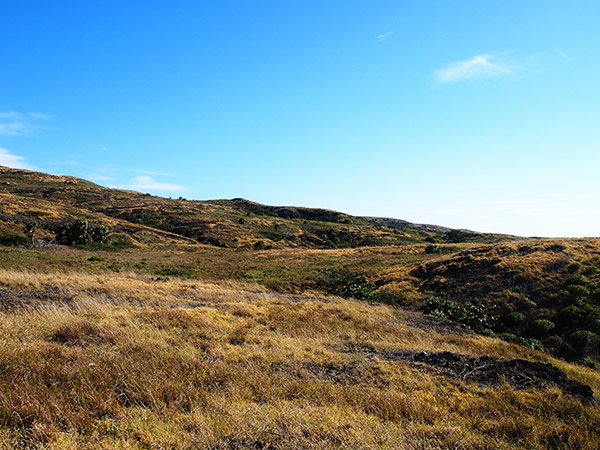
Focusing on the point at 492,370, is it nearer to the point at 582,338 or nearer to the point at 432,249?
the point at 582,338

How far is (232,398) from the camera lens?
162 inches

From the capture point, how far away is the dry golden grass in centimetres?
329

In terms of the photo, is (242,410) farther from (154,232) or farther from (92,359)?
(154,232)

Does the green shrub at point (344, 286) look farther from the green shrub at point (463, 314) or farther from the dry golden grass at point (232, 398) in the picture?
the dry golden grass at point (232, 398)

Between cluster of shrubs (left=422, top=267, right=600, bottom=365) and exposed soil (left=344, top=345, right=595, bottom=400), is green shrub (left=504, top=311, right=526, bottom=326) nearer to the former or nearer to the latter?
cluster of shrubs (left=422, top=267, right=600, bottom=365)

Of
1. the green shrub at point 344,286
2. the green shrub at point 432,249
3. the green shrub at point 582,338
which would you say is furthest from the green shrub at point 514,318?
the green shrub at point 432,249

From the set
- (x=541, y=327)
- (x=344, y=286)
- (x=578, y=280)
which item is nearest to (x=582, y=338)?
(x=541, y=327)

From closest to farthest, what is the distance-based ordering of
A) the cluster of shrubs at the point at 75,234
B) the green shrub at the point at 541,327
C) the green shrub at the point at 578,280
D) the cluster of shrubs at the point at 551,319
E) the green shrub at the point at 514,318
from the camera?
the cluster of shrubs at the point at 551,319 < the green shrub at the point at 541,327 < the green shrub at the point at 514,318 < the green shrub at the point at 578,280 < the cluster of shrubs at the point at 75,234

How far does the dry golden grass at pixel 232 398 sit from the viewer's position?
10.8 feet

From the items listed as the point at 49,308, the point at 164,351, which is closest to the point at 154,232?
the point at 49,308

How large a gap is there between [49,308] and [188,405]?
23.1ft

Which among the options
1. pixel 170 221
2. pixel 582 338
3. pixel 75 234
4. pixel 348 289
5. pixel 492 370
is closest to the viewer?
pixel 492 370

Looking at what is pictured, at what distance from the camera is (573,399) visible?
4.96m

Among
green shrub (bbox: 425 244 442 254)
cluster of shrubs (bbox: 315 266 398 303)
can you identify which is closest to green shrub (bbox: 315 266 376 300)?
cluster of shrubs (bbox: 315 266 398 303)
